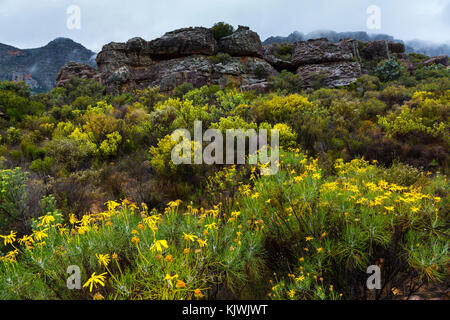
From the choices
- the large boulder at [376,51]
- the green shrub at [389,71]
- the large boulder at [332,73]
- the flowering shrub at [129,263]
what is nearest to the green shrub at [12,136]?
the flowering shrub at [129,263]

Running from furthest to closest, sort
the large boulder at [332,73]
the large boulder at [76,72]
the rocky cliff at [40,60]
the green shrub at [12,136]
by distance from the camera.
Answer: the rocky cliff at [40,60] → the large boulder at [76,72] → the large boulder at [332,73] → the green shrub at [12,136]

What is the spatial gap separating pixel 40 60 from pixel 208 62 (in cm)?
7798

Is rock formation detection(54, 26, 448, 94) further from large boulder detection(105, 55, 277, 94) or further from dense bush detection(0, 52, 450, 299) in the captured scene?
dense bush detection(0, 52, 450, 299)

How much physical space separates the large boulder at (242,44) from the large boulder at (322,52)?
4.56m

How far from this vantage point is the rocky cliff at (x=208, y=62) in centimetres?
2067

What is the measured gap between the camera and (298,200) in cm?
259

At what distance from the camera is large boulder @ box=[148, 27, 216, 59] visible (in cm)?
2252

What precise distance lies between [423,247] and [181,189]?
419cm

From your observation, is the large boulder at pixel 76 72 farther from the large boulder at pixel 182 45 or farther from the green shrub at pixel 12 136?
the green shrub at pixel 12 136

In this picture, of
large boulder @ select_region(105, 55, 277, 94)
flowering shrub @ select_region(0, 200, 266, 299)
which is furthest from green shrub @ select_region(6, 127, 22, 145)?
large boulder @ select_region(105, 55, 277, 94)

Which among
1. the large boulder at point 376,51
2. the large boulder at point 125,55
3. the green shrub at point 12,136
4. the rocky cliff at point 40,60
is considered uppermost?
the rocky cliff at point 40,60

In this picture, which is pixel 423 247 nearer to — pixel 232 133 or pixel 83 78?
pixel 232 133
